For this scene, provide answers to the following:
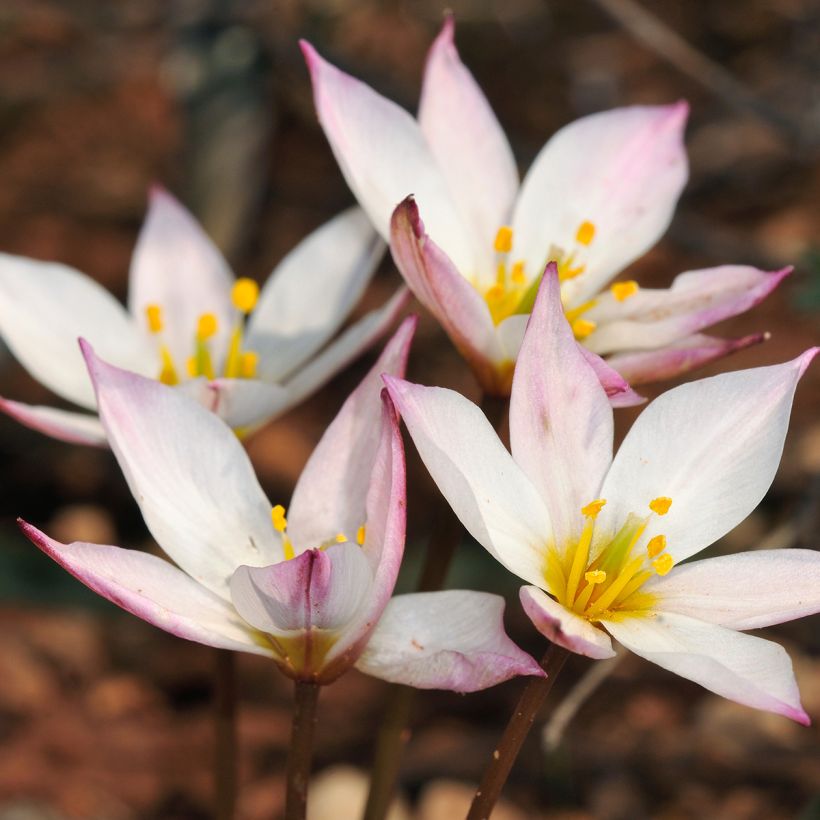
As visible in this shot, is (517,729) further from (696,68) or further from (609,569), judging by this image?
(696,68)

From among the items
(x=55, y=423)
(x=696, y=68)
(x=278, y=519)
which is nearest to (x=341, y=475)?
(x=278, y=519)

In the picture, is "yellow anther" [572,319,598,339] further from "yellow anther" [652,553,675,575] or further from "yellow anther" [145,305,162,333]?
"yellow anther" [145,305,162,333]

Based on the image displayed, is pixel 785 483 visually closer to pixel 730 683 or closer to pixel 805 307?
pixel 805 307

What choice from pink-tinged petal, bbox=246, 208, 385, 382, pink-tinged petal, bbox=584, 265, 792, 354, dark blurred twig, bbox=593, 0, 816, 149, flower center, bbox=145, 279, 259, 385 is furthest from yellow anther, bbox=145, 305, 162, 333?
dark blurred twig, bbox=593, 0, 816, 149

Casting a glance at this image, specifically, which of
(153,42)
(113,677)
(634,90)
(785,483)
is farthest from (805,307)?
(634,90)

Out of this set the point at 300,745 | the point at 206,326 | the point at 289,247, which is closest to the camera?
the point at 300,745

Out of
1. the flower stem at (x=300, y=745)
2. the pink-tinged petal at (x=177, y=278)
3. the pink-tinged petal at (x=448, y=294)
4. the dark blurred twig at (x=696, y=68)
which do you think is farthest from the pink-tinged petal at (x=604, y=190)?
the dark blurred twig at (x=696, y=68)
